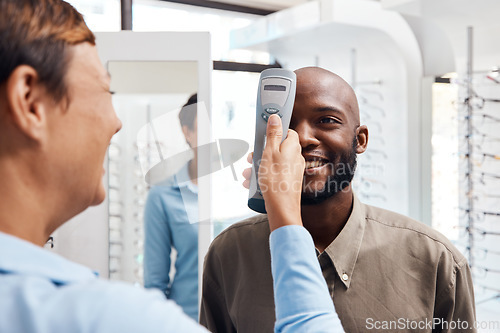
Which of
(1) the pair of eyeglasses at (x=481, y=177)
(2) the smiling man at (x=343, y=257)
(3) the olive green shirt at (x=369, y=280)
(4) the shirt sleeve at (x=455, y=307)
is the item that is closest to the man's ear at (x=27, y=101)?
(2) the smiling man at (x=343, y=257)

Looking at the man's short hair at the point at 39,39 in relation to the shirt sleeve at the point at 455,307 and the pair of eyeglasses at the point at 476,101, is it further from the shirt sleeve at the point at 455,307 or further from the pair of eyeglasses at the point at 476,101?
the pair of eyeglasses at the point at 476,101

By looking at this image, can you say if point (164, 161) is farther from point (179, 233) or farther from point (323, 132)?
point (323, 132)

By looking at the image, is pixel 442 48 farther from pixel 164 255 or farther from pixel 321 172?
pixel 321 172

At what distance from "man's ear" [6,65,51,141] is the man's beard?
0.53 m

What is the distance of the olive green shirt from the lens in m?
0.80

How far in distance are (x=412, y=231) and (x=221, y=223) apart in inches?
31.8

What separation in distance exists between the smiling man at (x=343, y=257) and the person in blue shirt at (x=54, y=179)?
1.01ft

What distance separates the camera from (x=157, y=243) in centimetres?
159

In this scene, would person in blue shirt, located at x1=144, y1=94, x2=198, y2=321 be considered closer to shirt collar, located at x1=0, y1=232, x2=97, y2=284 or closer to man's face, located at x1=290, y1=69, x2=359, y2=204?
man's face, located at x1=290, y1=69, x2=359, y2=204

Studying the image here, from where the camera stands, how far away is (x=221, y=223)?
62.1 inches

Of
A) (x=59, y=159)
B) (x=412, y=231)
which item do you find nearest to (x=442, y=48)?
(x=412, y=231)

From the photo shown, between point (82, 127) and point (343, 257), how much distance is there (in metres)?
0.55

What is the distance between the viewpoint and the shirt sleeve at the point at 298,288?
0.52 meters

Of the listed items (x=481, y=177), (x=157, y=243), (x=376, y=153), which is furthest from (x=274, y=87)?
(x=376, y=153)
